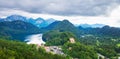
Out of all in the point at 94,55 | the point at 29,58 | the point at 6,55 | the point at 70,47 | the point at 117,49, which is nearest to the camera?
the point at 6,55

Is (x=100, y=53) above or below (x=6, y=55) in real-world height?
below

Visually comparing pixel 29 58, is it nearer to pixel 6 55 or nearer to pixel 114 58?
pixel 6 55

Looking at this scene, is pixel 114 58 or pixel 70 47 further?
pixel 70 47

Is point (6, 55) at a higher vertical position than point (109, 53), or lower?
higher

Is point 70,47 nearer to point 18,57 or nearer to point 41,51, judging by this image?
point 41,51

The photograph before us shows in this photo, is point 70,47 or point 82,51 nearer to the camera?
point 82,51

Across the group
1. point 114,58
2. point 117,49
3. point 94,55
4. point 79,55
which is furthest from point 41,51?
point 117,49

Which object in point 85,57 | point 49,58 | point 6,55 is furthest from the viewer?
point 85,57

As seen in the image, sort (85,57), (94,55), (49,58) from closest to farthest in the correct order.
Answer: (49,58) < (85,57) < (94,55)

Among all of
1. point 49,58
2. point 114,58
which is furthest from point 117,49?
point 49,58
